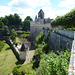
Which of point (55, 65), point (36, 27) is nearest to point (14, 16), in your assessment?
point (36, 27)

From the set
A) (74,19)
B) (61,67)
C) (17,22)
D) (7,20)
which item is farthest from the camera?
(17,22)

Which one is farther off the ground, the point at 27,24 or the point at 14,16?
the point at 14,16

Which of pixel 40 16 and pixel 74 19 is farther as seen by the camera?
pixel 40 16

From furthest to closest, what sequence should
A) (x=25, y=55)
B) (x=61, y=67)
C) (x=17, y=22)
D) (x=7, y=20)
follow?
(x=17, y=22)
(x=7, y=20)
(x=25, y=55)
(x=61, y=67)

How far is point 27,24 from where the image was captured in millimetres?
53688

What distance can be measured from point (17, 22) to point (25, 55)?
39.6m

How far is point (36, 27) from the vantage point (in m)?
32.5

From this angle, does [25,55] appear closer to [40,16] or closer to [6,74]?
[6,74]

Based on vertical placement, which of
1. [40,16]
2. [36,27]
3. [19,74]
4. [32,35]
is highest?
[40,16]

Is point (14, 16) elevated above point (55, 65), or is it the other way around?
point (14, 16)

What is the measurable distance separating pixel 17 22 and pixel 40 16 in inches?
745

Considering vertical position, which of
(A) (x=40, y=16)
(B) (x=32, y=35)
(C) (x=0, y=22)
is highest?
(A) (x=40, y=16)

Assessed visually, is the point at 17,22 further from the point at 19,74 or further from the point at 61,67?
the point at 61,67

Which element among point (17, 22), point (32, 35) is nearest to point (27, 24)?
point (17, 22)
